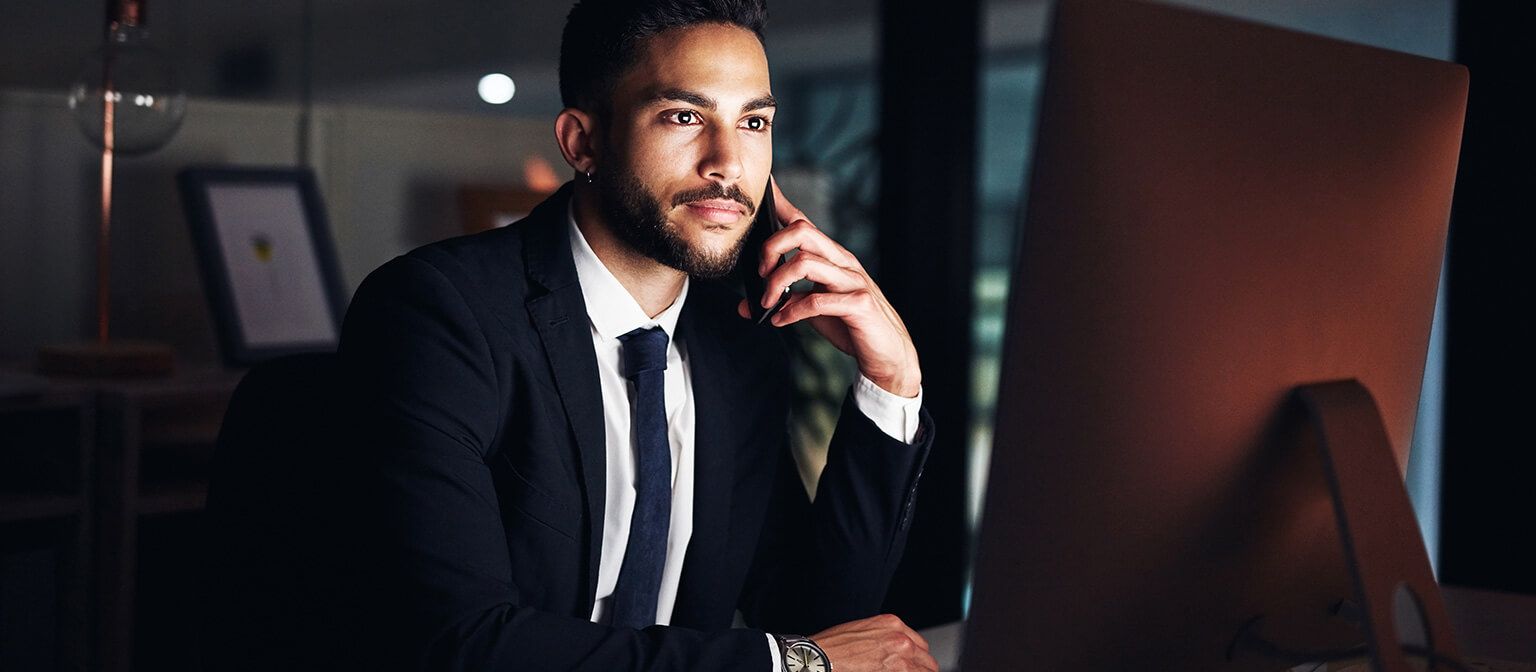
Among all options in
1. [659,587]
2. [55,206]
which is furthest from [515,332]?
[55,206]

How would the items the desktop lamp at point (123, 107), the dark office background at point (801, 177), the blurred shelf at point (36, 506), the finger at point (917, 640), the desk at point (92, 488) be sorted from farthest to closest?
the dark office background at point (801, 177)
the desktop lamp at point (123, 107)
the desk at point (92, 488)
the blurred shelf at point (36, 506)
the finger at point (917, 640)

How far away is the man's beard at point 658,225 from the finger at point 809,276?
64 millimetres

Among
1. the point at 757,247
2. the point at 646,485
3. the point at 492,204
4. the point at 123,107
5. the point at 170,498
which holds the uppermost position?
the point at 123,107

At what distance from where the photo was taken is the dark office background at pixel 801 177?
2.39 meters

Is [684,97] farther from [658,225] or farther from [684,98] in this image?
Answer: [658,225]

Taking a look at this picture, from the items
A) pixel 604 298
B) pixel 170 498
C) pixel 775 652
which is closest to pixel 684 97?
pixel 604 298

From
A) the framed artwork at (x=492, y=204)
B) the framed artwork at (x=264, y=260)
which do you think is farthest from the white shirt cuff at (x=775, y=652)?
the framed artwork at (x=492, y=204)

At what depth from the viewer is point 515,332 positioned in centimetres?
127

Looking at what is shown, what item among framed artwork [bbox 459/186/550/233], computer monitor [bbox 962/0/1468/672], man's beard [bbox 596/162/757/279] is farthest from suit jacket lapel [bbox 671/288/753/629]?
framed artwork [bbox 459/186/550/233]

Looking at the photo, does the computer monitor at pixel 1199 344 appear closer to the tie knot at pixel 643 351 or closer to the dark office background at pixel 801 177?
the tie knot at pixel 643 351

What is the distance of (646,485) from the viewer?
4.41 ft

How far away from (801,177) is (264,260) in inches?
54.5

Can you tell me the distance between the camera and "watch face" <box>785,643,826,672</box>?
1.14 metres

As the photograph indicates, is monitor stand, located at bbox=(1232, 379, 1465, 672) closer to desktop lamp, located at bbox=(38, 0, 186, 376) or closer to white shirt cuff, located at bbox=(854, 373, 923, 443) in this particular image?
white shirt cuff, located at bbox=(854, 373, 923, 443)
